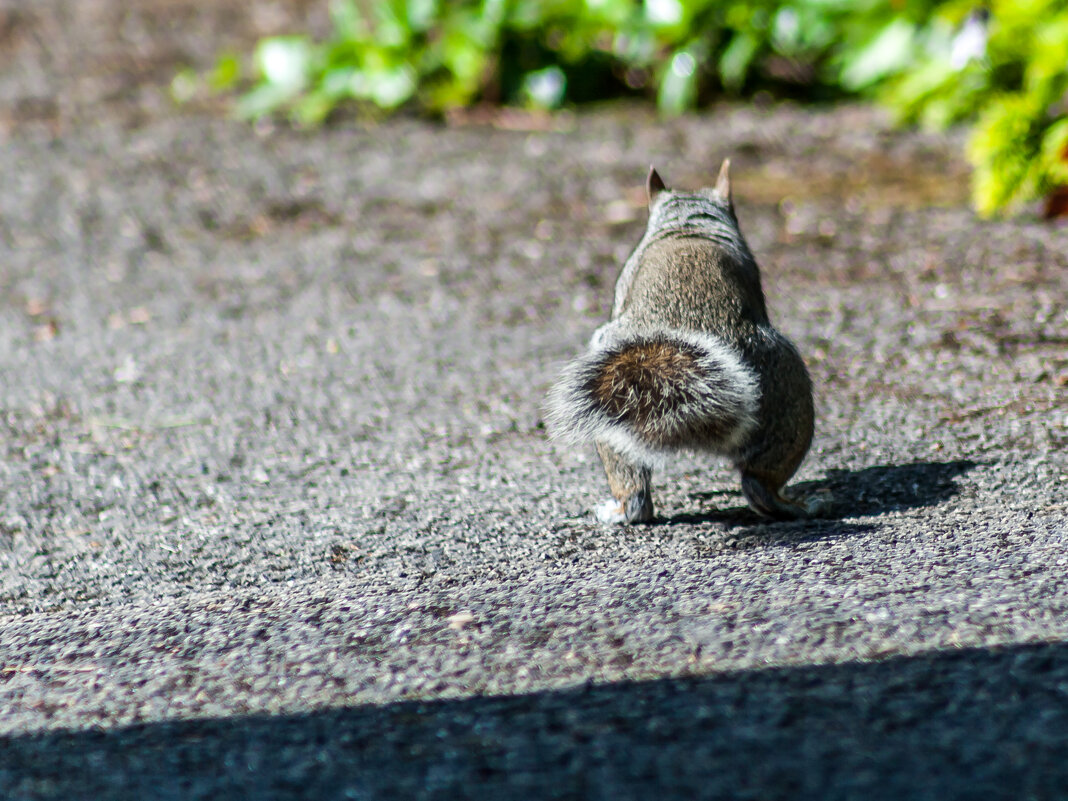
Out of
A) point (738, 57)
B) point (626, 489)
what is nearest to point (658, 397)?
point (626, 489)

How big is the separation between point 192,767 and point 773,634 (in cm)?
132

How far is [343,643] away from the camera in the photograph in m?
3.19

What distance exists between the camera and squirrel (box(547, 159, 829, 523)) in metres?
3.53

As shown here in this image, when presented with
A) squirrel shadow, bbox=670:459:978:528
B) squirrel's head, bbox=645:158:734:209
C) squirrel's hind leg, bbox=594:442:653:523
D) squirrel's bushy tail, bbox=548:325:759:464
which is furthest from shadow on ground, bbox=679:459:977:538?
squirrel's head, bbox=645:158:734:209

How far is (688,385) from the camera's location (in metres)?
3.51

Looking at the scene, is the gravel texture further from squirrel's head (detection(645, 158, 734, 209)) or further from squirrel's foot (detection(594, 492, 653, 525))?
squirrel's head (detection(645, 158, 734, 209))

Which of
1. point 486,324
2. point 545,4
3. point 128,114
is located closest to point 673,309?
point 486,324

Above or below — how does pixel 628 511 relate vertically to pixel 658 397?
below

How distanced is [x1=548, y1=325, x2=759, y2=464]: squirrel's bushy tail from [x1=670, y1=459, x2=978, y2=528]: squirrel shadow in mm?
363

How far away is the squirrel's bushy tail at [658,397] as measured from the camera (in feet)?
11.5

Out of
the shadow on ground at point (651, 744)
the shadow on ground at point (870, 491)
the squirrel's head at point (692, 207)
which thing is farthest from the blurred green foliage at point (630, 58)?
the shadow on ground at point (651, 744)

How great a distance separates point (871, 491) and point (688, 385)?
0.88 m

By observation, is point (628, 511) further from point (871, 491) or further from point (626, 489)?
point (871, 491)

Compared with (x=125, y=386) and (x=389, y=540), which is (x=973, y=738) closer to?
(x=389, y=540)
